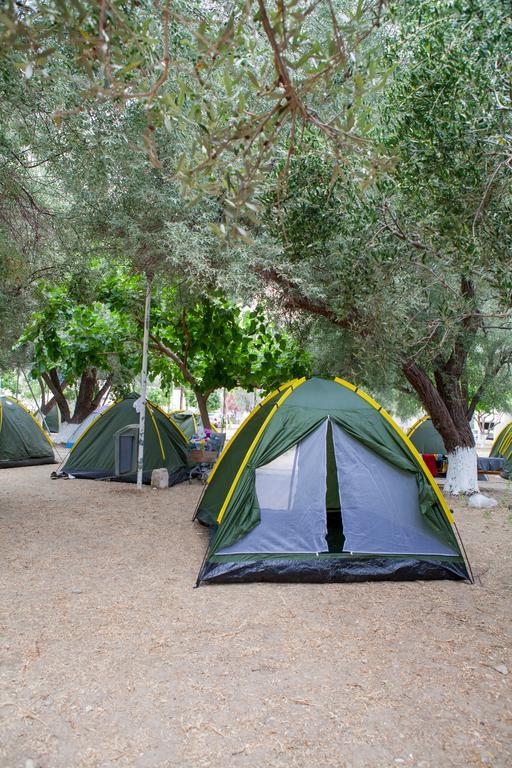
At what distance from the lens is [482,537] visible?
25.0ft

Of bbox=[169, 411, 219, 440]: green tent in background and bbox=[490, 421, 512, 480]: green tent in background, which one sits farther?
bbox=[169, 411, 219, 440]: green tent in background

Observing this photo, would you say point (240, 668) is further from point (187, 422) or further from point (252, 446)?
point (187, 422)

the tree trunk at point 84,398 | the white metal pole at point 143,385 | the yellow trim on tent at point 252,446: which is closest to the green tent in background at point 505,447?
the white metal pole at point 143,385

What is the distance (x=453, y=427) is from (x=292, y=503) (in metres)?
5.75

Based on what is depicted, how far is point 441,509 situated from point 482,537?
91.4 inches

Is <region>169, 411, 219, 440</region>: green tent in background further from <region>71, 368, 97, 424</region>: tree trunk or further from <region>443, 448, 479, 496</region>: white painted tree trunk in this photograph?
<region>443, 448, 479, 496</region>: white painted tree trunk

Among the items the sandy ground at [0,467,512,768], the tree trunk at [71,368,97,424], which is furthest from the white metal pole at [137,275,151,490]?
the tree trunk at [71,368,97,424]

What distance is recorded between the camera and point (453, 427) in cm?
1059

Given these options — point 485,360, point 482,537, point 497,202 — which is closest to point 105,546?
point 482,537

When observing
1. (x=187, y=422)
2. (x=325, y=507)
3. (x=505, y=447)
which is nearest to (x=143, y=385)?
(x=325, y=507)

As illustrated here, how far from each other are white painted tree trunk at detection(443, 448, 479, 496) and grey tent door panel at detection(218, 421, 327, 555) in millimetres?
5669

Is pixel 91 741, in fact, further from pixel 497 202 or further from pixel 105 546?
pixel 497 202

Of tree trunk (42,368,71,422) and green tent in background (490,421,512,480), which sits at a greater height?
tree trunk (42,368,71,422)

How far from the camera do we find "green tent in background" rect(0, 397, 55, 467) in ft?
43.2
